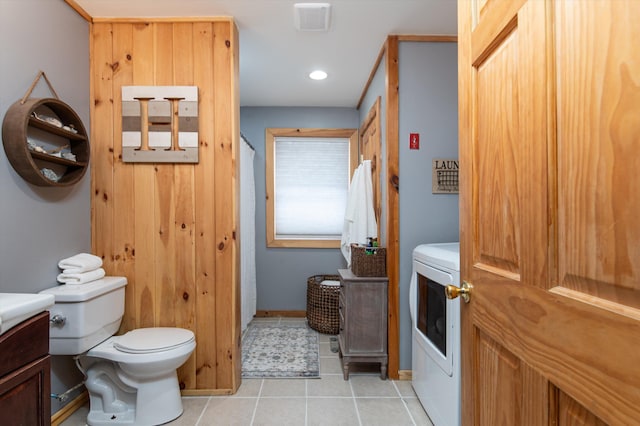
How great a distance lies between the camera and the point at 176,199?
223 cm

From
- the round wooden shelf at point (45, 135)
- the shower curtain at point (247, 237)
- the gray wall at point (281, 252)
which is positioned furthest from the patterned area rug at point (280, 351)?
the round wooden shelf at point (45, 135)

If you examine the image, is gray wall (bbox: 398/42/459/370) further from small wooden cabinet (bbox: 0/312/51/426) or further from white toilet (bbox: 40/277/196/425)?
small wooden cabinet (bbox: 0/312/51/426)

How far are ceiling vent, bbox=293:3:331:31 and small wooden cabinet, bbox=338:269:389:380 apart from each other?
171cm

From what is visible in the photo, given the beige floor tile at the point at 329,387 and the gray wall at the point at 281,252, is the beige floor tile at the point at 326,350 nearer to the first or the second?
the beige floor tile at the point at 329,387

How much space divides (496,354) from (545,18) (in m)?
0.77

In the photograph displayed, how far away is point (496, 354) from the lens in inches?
35.2

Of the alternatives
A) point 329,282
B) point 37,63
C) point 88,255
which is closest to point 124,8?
point 37,63

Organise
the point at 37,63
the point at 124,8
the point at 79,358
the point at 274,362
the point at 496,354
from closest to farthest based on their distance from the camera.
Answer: the point at 496,354, the point at 37,63, the point at 79,358, the point at 124,8, the point at 274,362

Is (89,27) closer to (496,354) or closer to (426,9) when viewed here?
(426,9)

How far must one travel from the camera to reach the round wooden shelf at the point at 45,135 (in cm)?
158

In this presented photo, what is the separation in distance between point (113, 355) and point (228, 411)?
726mm

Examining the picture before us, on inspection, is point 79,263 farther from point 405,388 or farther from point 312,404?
point 405,388

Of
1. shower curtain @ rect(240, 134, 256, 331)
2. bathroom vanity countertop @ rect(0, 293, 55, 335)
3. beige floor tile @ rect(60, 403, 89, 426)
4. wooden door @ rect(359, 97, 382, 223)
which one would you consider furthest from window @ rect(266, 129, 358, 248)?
bathroom vanity countertop @ rect(0, 293, 55, 335)

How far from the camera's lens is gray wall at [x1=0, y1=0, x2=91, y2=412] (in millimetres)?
1596
